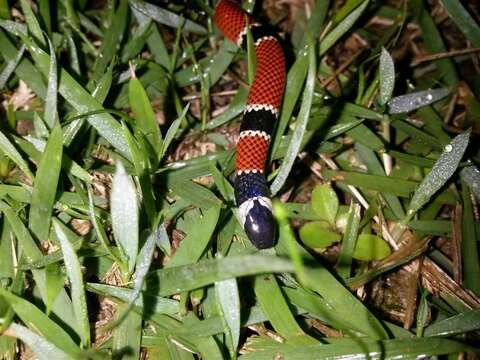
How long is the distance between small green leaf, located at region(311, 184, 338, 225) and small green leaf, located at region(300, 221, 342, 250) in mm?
74

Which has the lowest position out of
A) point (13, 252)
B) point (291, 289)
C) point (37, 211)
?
point (291, 289)

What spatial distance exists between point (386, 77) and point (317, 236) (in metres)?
1.12

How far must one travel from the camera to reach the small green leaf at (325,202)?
2826 millimetres

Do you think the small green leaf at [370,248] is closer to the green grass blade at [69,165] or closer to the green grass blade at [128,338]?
the green grass blade at [128,338]

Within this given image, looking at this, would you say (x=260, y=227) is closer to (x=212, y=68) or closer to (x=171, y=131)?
(x=171, y=131)

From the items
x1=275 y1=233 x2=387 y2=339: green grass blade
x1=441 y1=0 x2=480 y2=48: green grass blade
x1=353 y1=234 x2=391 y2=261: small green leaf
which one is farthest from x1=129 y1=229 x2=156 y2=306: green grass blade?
x1=441 y1=0 x2=480 y2=48: green grass blade

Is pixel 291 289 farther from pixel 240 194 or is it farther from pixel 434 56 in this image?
pixel 434 56

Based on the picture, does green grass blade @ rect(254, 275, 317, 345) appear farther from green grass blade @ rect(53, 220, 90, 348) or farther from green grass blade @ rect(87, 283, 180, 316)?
green grass blade @ rect(53, 220, 90, 348)

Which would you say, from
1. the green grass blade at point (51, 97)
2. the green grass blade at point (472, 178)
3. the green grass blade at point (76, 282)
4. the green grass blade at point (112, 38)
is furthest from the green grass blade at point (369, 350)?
the green grass blade at point (112, 38)

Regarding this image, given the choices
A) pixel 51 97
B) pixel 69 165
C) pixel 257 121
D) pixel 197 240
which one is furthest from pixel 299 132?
pixel 51 97

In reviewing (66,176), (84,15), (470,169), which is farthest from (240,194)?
(84,15)

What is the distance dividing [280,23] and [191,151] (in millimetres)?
1438

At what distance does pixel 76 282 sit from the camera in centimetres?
213

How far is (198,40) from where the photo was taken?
12.0ft
